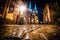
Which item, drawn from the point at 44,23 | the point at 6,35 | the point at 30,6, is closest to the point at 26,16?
the point at 30,6

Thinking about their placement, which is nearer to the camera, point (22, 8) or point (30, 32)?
→ point (30, 32)

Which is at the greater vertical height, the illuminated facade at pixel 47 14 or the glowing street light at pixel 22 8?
the glowing street light at pixel 22 8

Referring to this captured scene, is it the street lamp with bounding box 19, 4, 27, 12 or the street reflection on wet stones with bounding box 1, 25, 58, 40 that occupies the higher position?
the street lamp with bounding box 19, 4, 27, 12

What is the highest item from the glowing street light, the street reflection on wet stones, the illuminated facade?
the glowing street light

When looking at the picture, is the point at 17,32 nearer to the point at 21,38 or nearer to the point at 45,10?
the point at 21,38

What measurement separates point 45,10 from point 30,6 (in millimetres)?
708

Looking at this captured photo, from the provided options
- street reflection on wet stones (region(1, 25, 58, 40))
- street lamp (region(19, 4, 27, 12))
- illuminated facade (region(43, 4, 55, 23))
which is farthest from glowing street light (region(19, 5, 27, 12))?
illuminated facade (region(43, 4, 55, 23))

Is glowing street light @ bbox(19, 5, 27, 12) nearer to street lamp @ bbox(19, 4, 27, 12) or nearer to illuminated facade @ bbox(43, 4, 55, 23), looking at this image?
street lamp @ bbox(19, 4, 27, 12)

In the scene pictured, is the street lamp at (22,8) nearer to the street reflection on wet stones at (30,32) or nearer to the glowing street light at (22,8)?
the glowing street light at (22,8)

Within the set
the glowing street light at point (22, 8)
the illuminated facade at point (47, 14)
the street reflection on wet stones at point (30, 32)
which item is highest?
the glowing street light at point (22, 8)

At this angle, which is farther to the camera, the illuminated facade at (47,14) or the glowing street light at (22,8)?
the glowing street light at (22,8)

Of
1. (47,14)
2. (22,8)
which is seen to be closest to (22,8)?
(22,8)

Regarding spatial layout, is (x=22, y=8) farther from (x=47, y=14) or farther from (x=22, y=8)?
(x=47, y=14)

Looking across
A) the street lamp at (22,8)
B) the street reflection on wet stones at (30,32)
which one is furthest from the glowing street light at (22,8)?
the street reflection on wet stones at (30,32)
